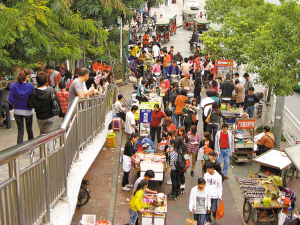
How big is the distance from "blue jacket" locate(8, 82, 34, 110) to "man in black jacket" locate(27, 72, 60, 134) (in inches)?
10.6

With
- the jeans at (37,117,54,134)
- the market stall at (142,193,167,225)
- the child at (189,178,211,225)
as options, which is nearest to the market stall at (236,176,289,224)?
the child at (189,178,211,225)

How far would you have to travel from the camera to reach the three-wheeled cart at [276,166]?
1112cm

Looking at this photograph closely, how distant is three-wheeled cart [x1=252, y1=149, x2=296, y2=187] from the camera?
11.1 m

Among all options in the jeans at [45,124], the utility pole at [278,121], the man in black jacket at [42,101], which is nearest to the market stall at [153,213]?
the jeans at [45,124]

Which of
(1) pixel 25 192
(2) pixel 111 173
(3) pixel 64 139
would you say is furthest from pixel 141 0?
(1) pixel 25 192

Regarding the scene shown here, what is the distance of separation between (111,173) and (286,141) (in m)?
7.42

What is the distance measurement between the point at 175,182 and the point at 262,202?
7.76ft

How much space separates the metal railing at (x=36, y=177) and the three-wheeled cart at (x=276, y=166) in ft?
21.1

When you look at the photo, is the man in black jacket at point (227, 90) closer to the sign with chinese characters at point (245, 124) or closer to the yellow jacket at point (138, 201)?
the sign with chinese characters at point (245, 124)

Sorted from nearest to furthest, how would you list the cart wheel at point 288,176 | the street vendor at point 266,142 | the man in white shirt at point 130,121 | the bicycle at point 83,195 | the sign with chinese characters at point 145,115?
the bicycle at point 83,195
the cart wheel at point 288,176
the street vendor at point 266,142
the man in white shirt at point 130,121
the sign with chinese characters at point 145,115

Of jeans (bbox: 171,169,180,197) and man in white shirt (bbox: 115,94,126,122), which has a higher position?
man in white shirt (bbox: 115,94,126,122)

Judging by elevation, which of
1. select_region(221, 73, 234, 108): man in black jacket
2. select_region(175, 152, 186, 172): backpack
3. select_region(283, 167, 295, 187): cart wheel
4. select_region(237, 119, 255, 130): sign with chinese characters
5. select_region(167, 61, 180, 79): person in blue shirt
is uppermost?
select_region(167, 61, 180, 79): person in blue shirt

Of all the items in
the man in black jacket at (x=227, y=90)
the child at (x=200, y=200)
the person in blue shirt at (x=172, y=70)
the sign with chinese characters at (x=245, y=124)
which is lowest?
the child at (x=200, y=200)

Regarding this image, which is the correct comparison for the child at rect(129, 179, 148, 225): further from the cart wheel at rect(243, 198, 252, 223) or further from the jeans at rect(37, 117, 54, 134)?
the cart wheel at rect(243, 198, 252, 223)
